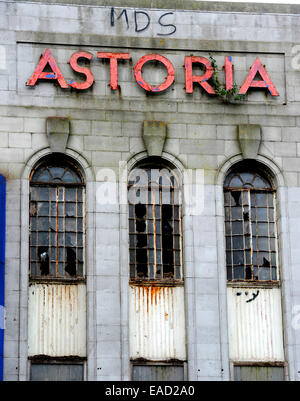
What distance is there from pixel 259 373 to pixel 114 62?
10540mm

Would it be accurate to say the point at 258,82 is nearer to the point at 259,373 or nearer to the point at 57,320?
the point at 259,373

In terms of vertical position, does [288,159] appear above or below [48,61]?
below

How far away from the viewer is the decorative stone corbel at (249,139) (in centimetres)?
3938

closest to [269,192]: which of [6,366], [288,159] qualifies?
[288,159]

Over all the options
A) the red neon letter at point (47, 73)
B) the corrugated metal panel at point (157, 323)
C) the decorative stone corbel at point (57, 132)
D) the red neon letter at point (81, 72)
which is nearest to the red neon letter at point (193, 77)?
the red neon letter at point (81, 72)

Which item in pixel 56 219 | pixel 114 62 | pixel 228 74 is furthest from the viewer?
pixel 228 74

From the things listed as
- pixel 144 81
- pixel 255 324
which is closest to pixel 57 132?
pixel 144 81

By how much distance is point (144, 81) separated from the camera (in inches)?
1561

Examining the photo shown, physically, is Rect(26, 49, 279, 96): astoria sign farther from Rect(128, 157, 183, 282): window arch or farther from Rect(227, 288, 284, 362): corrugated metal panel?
Rect(227, 288, 284, 362): corrugated metal panel

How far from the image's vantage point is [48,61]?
39344 millimetres

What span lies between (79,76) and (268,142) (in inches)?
245

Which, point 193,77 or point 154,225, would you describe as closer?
point 154,225
